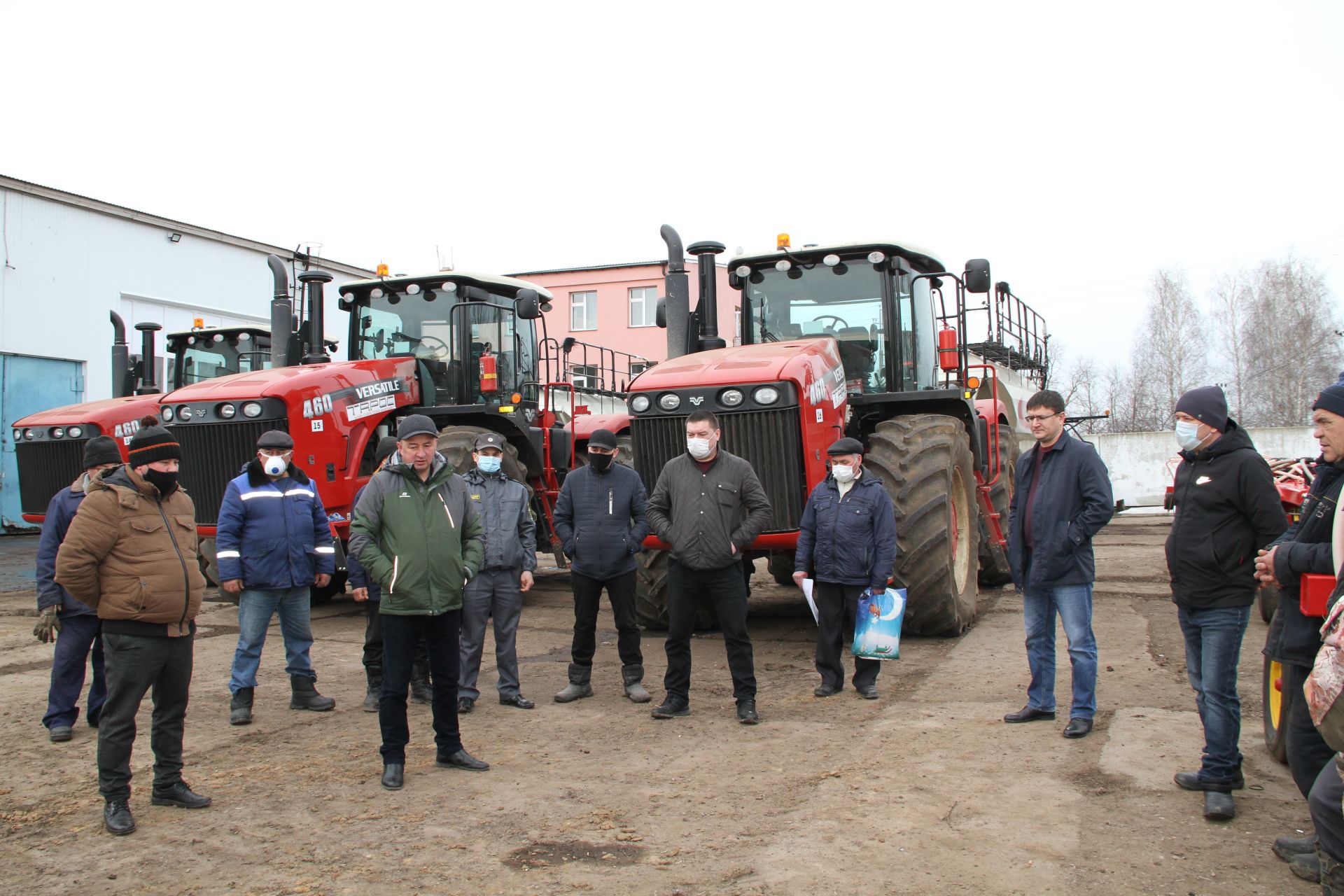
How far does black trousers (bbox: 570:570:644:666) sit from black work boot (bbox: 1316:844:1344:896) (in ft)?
12.8

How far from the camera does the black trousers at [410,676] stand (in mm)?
4836

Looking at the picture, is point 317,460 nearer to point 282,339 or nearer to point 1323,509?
point 282,339

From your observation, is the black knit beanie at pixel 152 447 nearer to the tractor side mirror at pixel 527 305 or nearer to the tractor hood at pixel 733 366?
the tractor hood at pixel 733 366

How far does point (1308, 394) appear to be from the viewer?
33656mm

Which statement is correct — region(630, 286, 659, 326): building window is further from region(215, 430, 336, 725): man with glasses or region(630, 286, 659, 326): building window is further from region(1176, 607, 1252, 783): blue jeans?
region(1176, 607, 1252, 783): blue jeans

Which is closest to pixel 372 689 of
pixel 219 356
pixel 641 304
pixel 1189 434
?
pixel 1189 434

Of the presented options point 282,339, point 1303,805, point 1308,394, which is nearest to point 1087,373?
point 1308,394

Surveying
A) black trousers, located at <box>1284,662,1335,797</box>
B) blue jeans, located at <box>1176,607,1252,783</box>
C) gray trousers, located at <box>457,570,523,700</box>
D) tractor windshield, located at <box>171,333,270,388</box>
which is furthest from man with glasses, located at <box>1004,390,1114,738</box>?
tractor windshield, located at <box>171,333,270,388</box>

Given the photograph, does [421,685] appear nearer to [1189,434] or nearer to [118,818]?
[118,818]

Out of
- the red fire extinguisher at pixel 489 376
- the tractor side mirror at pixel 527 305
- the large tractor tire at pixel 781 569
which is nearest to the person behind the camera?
the tractor side mirror at pixel 527 305

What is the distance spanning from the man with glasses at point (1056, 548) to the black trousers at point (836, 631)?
0.95 metres

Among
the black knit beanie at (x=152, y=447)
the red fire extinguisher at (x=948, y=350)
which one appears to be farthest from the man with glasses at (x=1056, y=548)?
the black knit beanie at (x=152, y=447)

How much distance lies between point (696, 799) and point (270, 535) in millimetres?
3114

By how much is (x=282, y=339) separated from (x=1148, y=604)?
837 cm
